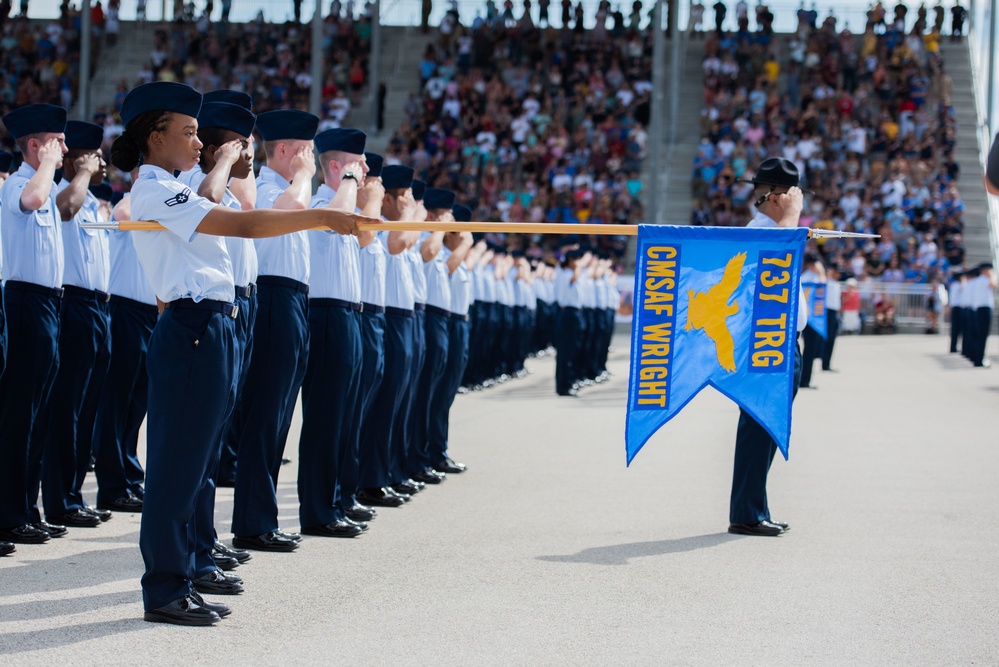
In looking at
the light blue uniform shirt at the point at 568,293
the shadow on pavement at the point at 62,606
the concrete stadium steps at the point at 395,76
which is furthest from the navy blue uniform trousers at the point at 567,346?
the concrete stadium steps at the point at 395,76

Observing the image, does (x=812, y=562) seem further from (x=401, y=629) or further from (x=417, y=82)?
(x=417, y=82)

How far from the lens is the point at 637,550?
6.72 m

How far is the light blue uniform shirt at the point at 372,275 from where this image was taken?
7469mm

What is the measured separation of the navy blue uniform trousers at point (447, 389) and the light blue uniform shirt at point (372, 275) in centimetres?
222

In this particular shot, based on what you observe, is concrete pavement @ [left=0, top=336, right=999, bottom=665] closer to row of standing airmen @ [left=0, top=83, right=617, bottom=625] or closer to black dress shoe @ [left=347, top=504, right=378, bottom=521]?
black dress shoe @ [left=347, top=504, right=378, bottom=521]

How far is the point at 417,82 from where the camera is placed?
127 ft

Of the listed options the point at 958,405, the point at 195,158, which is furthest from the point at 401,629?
the point at 958,405

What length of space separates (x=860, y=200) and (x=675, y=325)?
87.6 ft

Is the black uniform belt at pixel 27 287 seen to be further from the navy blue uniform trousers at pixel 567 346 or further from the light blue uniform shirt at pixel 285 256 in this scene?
the navy blue uniform trousers at pixel 567 346

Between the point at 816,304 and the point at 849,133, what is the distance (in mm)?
15143

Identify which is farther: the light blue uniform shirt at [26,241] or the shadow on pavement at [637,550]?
the light blue uniform shirt at [26,241]

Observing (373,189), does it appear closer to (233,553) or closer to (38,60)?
(233,553)

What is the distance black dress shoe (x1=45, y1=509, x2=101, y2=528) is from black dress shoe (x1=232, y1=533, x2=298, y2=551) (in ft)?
3.60

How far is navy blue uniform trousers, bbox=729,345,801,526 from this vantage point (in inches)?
286
